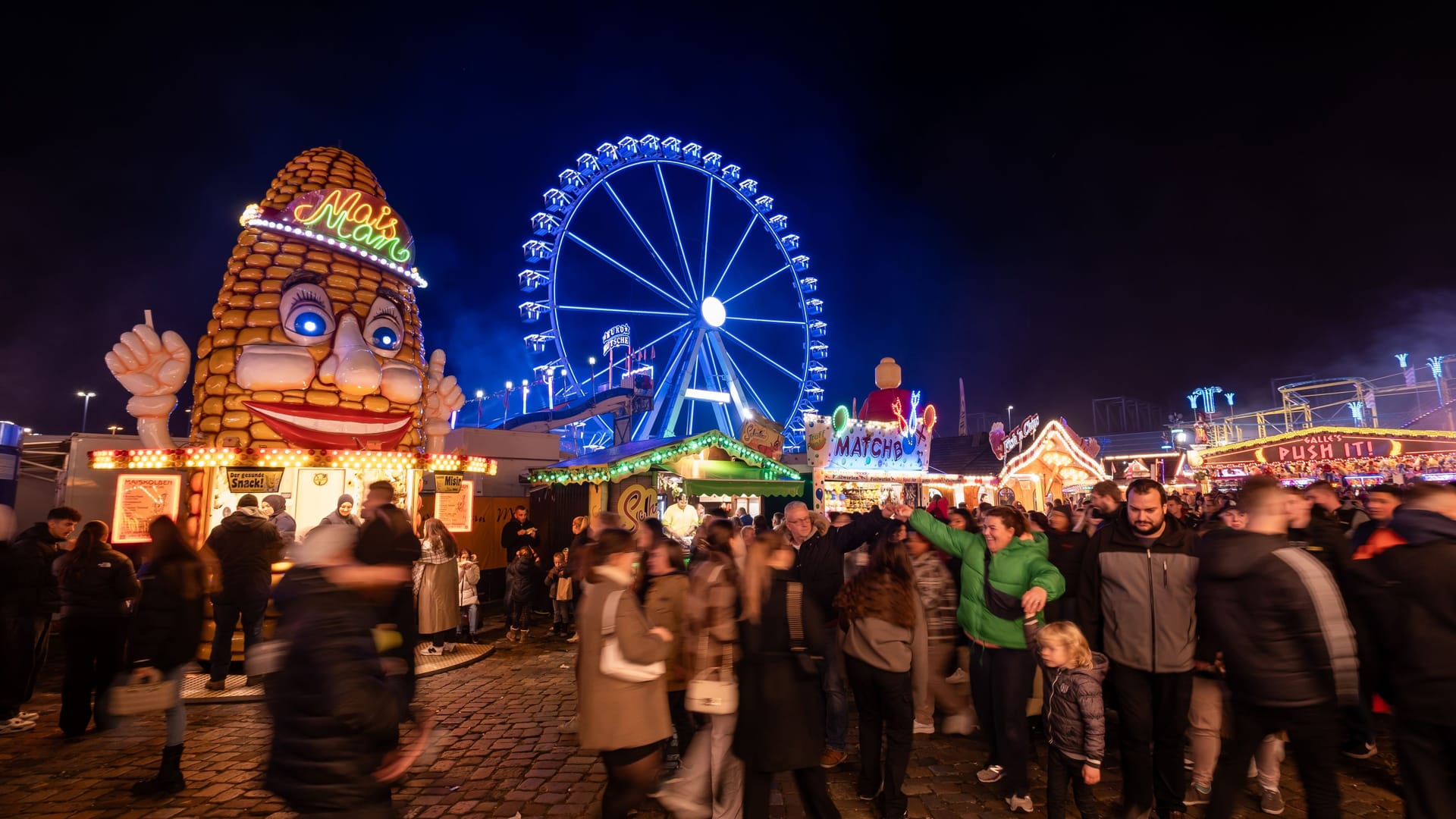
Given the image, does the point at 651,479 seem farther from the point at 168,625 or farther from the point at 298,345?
the point at 168,625

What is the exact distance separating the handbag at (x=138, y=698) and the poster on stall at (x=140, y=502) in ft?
14.7

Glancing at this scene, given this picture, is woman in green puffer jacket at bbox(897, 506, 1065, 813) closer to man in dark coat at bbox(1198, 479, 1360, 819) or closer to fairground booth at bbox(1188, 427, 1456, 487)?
man in dark coat at bbox(1198, 479, 1360, 819)

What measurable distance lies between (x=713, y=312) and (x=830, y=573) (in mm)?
17232

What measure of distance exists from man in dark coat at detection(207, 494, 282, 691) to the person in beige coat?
4479 millimetres

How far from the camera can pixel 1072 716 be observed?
3135 mm

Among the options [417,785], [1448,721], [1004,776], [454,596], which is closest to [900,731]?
[1004,776]

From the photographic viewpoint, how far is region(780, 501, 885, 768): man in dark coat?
4379mm

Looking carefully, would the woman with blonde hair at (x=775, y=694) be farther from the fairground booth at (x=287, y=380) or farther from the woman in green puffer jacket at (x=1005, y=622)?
the fairground booth at (x=287, y=380)

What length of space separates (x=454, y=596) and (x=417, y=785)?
366 centimetres

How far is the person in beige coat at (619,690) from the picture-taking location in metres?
2.73

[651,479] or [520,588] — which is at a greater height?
[651,479]

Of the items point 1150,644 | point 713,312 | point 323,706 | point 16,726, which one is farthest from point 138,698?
point 713,312

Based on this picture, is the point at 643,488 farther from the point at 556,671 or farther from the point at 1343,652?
the point at 1343,652

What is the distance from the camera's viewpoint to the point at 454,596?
24.2 feet
